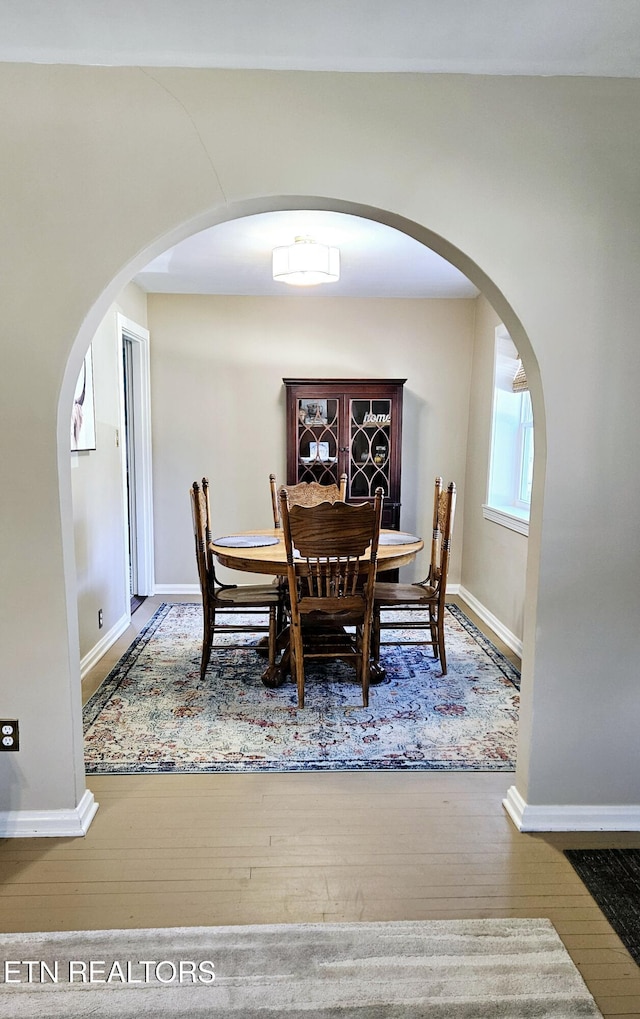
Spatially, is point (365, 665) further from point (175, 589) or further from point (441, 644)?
point (175, 589)

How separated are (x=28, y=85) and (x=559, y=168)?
163cm

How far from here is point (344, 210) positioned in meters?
2.05

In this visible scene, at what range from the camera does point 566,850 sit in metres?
2.04

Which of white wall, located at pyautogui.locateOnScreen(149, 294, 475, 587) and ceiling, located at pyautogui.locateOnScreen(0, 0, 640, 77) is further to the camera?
white wall, located at pyautogui.locateOnScreen(149, 294, 475, 587)

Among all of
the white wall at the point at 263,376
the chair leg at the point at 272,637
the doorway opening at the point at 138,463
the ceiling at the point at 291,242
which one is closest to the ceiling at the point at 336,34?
the ceiling at the point at 291,242

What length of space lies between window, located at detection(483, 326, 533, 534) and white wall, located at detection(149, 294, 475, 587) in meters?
0.59

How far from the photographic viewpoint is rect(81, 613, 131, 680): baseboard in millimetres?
3414

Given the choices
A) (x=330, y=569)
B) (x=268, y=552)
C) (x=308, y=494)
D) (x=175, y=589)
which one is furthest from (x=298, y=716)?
(x=175, y=589)

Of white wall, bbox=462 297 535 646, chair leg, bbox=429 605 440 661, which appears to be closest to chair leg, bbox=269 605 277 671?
chair leg, bbox=429 605 440 661

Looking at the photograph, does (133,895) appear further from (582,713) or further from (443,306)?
(443,306)

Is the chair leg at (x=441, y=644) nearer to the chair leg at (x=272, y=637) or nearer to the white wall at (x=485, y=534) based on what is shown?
the white wall at (x=485, y=534)

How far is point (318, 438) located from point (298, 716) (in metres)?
2.24

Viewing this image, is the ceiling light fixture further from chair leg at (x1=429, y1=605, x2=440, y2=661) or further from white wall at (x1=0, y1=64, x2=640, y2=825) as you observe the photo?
chair leg at (x1=429, y1=605, x2=440, y2=661)

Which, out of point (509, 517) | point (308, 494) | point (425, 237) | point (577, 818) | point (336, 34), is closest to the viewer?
point (336, 34)
